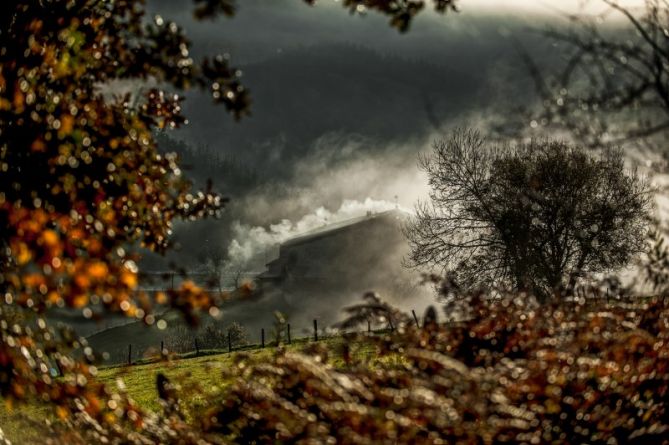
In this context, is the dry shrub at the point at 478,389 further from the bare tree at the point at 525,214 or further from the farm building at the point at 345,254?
the farm building at the point at 345,254

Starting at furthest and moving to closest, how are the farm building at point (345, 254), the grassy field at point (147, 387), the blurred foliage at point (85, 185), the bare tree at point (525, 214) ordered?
the farm building at point (345, 254), the bare tree at point (525, 214), the grassy field at point (147, 387), the blurred foliage at point (85, 185)

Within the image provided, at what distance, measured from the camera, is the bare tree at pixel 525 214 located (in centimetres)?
2594

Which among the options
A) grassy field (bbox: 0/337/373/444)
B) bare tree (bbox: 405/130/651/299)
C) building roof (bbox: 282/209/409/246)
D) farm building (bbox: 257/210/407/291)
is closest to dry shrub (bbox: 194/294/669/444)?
grassy field (bbox: 0/337/373/444)

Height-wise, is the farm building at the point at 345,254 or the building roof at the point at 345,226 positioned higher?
the building roof at the point at 345,226

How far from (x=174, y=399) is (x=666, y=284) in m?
7.52

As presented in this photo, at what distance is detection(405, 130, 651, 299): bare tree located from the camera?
25938 millimetres

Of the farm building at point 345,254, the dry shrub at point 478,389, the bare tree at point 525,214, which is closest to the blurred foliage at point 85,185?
the dry shrub at point 478,389

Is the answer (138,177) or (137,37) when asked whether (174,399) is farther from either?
(137,37)

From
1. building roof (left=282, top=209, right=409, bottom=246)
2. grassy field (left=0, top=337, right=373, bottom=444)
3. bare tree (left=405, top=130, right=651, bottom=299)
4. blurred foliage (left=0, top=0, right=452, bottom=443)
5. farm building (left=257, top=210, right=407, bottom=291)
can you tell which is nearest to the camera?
blurred foliage (left=0, top=0, right=452, bottom=443)

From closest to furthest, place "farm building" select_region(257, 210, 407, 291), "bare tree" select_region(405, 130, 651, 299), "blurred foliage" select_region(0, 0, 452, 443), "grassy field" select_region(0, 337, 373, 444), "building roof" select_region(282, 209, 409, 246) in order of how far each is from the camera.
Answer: "blurred foliage" select_region(0, 0, 452, 443) < "grassy field" select_region(0, 337, 373, 444) < "bare tree" select_region(405, 130, 651, 299) < "building roof" select_region(282, 209, 409, 246) < "farm building" select_region(257, 210, 407, 291)

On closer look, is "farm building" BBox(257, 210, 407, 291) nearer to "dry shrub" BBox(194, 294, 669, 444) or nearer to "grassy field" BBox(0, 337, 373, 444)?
"grassy field" BBox(0, 337, 373, 444)

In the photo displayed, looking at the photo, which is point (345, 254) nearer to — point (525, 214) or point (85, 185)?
point (525, 214)

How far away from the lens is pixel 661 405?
5.94 metres

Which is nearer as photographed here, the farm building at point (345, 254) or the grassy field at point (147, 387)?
the grassy field at point (147, 387)
